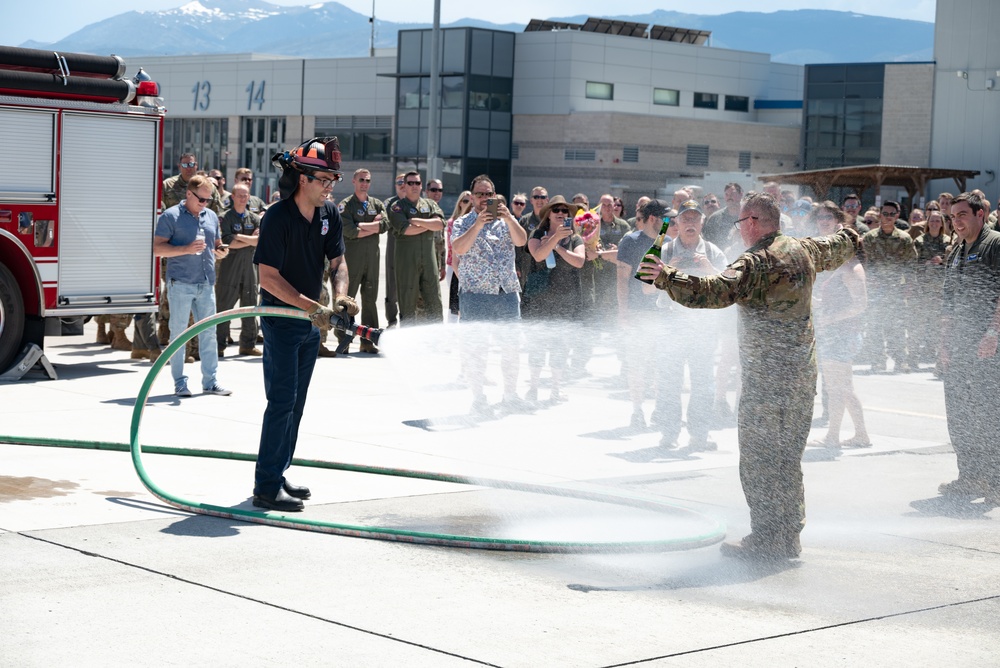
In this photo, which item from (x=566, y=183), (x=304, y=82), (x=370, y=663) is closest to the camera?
(x=370, y=663)

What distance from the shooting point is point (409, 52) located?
59062 mm

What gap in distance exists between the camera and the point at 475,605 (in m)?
5.31

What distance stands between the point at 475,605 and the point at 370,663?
860 mm

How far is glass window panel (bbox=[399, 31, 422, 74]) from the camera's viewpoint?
5850 centimetres

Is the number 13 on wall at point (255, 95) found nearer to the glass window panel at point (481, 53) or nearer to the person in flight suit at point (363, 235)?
the glass window panel at point (481, 53)

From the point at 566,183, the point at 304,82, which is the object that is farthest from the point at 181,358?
the point at 304,82

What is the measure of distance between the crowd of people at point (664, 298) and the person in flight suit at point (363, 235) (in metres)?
0.02

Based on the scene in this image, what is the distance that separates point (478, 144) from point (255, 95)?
1624cm

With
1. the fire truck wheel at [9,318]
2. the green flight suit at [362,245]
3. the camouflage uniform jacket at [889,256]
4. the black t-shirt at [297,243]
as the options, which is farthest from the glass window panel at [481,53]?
the black t-shirt at [297,243]

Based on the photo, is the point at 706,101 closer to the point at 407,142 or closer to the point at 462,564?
the point at 407,142

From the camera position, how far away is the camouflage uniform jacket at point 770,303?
6.34 meters

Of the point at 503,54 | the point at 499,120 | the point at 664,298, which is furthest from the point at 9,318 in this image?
the point at 503,54

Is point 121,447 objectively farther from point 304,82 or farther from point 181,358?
point 304,82

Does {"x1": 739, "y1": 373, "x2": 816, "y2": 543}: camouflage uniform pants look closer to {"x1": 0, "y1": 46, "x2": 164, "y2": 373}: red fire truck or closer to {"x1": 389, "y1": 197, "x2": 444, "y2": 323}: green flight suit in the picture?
{"x1": 0, "y1": 46, "x2": 164, "y2": 373}: red fire truck
